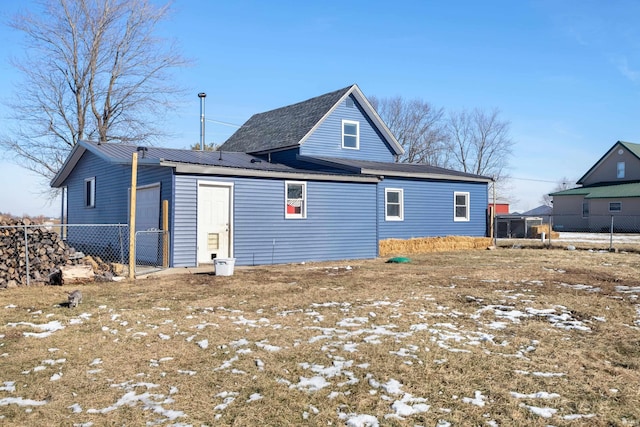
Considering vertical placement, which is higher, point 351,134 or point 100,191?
point 351,134

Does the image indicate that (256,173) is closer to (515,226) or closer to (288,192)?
(288,192)

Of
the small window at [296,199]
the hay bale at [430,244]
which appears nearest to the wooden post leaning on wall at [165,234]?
the small window at [296,199]

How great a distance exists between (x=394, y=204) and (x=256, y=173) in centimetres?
796

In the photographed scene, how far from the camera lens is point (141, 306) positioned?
322 inches

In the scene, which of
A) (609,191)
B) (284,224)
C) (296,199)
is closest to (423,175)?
(296,199)

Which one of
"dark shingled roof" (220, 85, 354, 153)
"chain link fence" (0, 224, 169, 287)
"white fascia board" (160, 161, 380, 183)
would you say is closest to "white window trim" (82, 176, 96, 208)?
"chain link fence" (0, 224, 169, 287)

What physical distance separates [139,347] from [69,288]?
541 cm

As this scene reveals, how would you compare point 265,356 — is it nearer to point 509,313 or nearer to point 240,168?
point 509,313

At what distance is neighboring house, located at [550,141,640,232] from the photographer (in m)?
36.4

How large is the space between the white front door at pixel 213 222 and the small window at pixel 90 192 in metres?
7.87

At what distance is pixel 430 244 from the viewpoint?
814 inches

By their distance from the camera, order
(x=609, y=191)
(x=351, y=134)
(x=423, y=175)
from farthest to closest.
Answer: (x=609, y=191) < (x=351, y=134) < (x=423, y=175)

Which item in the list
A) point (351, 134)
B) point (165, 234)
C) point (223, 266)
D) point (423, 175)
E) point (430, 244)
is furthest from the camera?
point (351, 134)

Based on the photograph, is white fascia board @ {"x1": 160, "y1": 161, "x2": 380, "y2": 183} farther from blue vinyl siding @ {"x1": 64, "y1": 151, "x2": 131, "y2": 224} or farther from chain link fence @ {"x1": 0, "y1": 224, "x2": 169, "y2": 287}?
blue vinyl siding @ {"x1": 64, "y1": 151, "x2": 131, "y2": 224}
